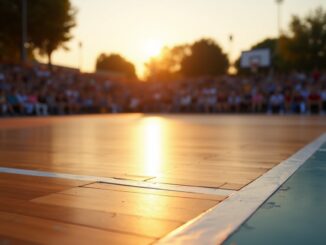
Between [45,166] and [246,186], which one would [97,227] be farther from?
[45,166]

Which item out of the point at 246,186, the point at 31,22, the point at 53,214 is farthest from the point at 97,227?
the point at 31,22

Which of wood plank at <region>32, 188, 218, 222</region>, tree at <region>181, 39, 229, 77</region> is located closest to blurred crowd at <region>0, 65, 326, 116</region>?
wood plank at <region>32, 188, 218, 222</region>

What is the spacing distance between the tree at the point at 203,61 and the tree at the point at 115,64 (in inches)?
767

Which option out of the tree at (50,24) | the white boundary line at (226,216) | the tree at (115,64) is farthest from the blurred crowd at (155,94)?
the tree at (115,64)

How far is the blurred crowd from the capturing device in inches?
675

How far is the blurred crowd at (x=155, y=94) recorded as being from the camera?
56.3ft

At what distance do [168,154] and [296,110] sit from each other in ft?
49.4

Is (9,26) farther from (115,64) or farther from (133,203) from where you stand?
(115,64)

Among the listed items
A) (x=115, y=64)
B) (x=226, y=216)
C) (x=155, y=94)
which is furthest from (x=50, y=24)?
(x=115, y=64)

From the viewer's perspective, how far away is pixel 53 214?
192cm

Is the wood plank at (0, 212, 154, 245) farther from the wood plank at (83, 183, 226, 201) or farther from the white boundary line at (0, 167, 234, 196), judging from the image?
the white boundary line at (0, 167, 234, 196)

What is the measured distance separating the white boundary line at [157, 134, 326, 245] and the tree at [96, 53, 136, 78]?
65.9 m

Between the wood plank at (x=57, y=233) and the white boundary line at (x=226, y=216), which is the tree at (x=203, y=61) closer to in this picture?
the white boundary line at (x=226, y=216)

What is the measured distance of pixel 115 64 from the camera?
6869 cm
